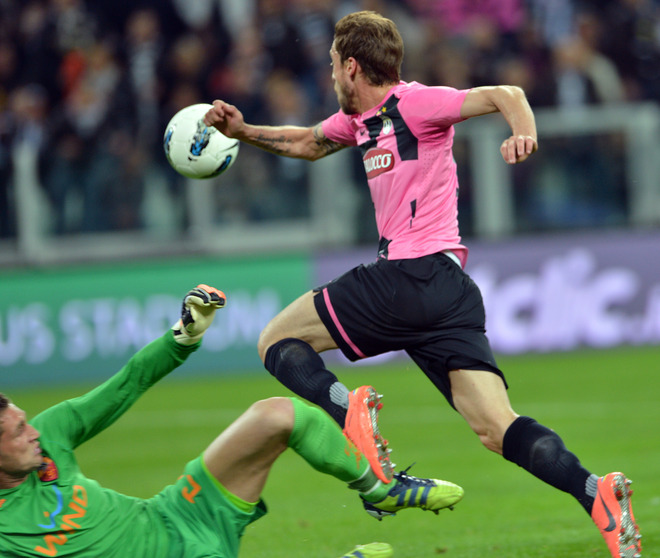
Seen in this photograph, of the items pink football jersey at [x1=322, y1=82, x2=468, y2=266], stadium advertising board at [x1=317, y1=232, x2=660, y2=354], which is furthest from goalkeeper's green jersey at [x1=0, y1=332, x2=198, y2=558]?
stadium advertising board at [x1=317, y1=232, x2=660, y2=354]

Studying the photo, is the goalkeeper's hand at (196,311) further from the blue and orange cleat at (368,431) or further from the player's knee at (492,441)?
the player's knee at (492,441)

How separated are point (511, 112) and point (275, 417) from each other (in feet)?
5.02

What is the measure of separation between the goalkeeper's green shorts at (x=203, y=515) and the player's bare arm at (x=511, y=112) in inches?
65.3

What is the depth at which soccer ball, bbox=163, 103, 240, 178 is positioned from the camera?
5.75m

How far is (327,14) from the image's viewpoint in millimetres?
14156

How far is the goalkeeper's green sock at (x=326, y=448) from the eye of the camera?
4.30 meters

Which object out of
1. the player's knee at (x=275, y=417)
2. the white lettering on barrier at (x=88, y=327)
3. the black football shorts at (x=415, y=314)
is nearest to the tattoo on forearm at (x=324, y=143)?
the black football shorts at (x=415, y=314)

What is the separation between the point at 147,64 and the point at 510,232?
16.5ft

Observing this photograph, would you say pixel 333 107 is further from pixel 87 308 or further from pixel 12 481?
pixel 12 481

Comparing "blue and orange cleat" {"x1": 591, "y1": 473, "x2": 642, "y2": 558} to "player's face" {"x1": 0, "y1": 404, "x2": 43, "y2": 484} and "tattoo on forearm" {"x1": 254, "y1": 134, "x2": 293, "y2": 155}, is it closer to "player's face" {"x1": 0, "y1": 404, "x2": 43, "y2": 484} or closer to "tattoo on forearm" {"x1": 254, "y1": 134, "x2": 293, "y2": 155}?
"player's face" {"x1": 0, "y1": 404, "x2": 43, "y2": 484}

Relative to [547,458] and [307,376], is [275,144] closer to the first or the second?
[307,376]

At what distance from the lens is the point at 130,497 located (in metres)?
4.36

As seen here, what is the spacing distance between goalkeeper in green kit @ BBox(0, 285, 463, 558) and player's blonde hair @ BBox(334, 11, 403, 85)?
159cm

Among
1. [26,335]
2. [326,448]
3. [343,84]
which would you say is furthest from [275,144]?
[26,335]
